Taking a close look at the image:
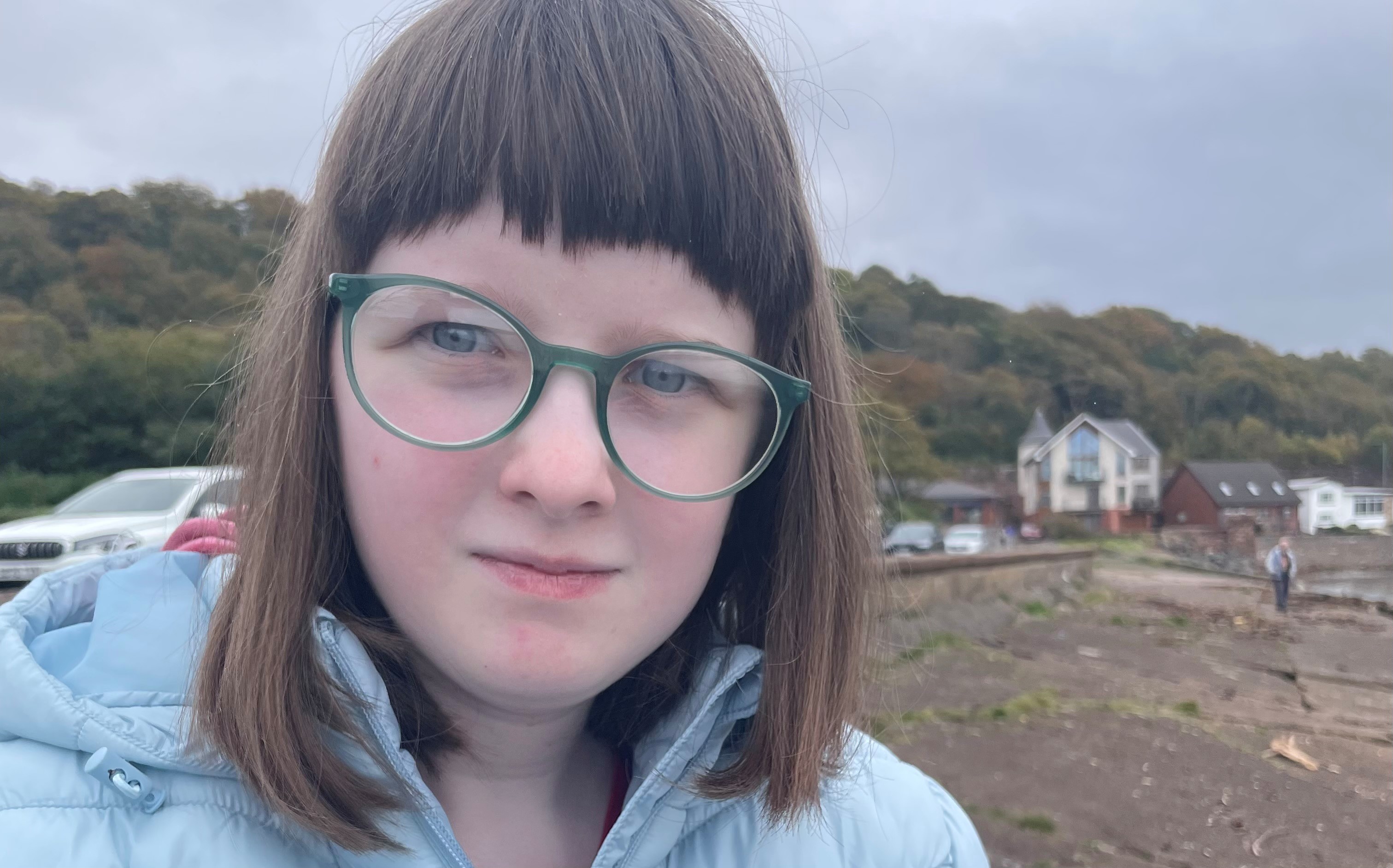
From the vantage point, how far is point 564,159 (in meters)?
0.85

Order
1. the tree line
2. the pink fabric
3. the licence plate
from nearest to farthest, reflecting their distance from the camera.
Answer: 1. the pink fabric
2. the tree line
3. the licence plate

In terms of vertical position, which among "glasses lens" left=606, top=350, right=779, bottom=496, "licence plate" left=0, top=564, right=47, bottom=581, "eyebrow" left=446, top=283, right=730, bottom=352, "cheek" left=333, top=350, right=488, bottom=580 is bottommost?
"licence plate" left=0, top=564, right=47, bottom=581

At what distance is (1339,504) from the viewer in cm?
560

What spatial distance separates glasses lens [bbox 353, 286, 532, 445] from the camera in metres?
0.84

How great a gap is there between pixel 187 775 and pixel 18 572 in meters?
6.21

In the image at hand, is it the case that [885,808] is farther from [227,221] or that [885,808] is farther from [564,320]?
[227,221]

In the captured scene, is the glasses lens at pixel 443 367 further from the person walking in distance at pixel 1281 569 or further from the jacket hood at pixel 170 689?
the person walking in distance at pixel 1281 569

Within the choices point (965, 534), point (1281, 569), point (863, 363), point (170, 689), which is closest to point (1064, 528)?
point (1281, 569)

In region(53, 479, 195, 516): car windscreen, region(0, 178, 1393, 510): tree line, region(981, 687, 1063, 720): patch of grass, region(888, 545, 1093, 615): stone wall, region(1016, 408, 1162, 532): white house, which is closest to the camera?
region(0, 178, 1393, 510): tree line

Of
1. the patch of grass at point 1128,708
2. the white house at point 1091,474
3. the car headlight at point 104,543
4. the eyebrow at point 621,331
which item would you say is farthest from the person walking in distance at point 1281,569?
the car headlight at point 104,543

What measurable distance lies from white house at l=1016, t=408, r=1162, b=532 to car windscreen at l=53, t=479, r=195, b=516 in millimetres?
6278

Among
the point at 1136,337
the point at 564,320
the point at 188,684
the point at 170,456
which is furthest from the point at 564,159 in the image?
the point at 1136,337

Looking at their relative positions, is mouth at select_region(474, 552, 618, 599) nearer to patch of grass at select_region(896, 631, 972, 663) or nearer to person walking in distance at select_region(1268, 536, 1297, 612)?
patch of grass at select_region(896, 631, 972, 663)

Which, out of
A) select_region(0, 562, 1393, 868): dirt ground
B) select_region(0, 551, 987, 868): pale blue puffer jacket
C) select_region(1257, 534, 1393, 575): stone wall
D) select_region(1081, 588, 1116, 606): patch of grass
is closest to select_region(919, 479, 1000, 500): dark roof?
select_region(0, 562, 1393, 868): dirt ground
